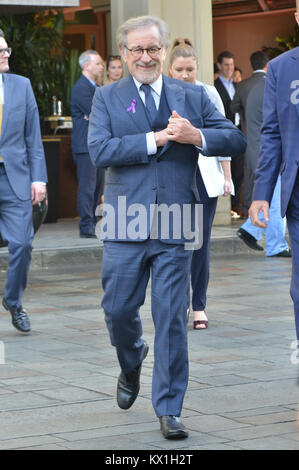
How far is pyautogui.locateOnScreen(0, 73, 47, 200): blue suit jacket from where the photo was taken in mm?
7641

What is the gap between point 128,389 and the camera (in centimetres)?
537

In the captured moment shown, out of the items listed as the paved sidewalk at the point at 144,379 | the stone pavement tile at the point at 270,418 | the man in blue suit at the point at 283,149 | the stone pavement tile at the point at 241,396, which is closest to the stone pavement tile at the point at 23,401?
the paved sidewalk at the point at 144,379

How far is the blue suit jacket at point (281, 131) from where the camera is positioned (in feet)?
16.9

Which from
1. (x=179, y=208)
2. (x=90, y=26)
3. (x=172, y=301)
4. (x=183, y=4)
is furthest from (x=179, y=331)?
(x=90, y=26)

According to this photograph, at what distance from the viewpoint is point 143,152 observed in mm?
4969

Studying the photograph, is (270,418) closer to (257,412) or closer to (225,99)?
(257,412)

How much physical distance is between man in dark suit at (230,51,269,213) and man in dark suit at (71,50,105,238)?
1.85 meters

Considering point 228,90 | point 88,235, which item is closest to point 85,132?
point 88,235

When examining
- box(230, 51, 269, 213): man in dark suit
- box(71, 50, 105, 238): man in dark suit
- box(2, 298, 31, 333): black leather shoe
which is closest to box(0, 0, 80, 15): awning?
box(71, 50, 105, 238): man in dark suit

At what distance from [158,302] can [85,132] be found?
27.3ft

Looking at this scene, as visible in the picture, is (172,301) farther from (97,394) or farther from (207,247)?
(207,247)

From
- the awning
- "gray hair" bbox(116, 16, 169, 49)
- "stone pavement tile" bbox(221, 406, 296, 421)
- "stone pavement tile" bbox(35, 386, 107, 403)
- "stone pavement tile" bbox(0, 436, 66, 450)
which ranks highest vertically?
the awning

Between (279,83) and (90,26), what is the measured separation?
55.9 ft

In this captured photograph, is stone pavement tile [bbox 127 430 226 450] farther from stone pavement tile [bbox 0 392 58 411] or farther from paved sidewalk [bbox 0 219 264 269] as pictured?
paved sidewalk [bbox 0 219 264 269]
